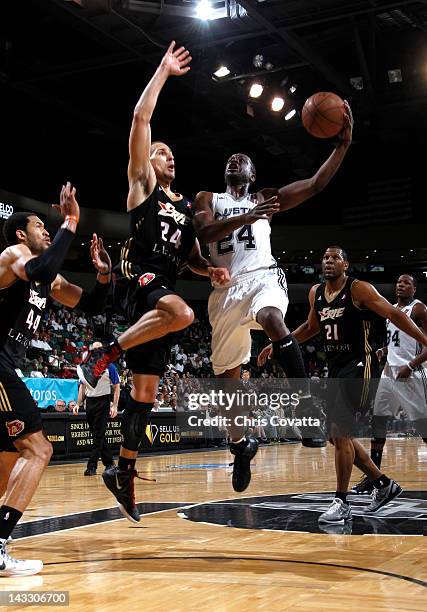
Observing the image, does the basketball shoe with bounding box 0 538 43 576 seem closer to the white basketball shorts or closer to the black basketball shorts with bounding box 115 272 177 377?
the black basketball shorts with bounding box 115 272 177 377

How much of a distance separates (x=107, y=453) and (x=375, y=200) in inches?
636

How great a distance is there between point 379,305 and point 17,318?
2.95 meters

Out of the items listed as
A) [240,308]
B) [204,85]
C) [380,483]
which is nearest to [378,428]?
[380,483]

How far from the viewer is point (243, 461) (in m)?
5.22

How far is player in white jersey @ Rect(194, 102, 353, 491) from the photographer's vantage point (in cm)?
503

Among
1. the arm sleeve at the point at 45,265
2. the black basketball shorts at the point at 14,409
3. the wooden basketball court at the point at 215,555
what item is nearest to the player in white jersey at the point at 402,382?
the wooden basketball court at the point at 215,555

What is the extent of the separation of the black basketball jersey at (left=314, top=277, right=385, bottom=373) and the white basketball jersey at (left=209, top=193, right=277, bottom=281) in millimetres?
1080

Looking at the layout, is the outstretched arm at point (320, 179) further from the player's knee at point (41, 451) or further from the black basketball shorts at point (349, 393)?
the player's knee at point (41, 451)

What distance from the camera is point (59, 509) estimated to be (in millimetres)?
7125

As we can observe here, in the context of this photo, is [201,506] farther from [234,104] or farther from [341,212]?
[341,212]

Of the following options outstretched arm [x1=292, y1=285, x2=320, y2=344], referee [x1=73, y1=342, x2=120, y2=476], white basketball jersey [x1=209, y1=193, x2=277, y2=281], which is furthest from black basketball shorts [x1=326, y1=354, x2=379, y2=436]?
referee [x1=73, y1=342, x2=120, y2=476]

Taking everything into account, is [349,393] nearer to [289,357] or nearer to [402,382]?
[289,357]

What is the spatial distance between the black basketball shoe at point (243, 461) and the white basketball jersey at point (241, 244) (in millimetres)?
1159

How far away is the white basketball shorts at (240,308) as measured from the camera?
524cm
